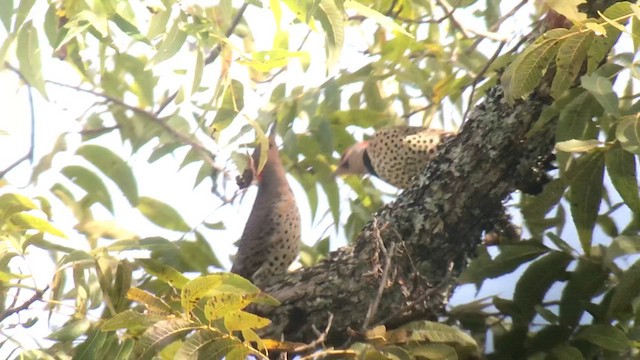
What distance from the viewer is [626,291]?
3.77ft

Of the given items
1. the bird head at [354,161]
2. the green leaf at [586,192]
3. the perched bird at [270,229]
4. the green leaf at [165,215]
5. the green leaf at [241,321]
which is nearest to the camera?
the green leaf at [241,321]

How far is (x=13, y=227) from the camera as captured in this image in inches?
45.6

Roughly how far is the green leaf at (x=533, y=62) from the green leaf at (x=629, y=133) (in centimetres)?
12

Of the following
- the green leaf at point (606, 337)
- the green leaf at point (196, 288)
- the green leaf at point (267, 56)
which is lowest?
the green leaf at point (606, 337)

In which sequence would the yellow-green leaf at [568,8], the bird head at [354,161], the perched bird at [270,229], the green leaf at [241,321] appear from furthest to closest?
the bird head at [354,161] < the perched bird at [270,229] < the yellow-green leaf at [568,8] < the green leaf at [241,321]

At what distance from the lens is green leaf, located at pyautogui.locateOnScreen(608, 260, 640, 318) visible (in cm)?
114

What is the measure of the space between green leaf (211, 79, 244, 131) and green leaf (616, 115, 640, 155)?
488 millimetres

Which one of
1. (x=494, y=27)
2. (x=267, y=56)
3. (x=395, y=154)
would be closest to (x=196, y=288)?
(x=267, y=56)

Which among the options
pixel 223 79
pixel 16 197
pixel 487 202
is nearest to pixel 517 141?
pixel 487 202

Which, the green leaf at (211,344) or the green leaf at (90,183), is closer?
the green leaf at (211,344)

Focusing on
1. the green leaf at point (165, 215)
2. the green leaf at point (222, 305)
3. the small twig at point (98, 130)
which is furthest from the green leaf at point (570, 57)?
the small twig at point (98, 130)

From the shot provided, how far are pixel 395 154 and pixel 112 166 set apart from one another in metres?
0.52

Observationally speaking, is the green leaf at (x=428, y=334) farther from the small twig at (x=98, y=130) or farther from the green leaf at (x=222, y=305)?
the small twig at (x=98, y=130)

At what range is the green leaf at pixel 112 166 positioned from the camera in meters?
1.26
